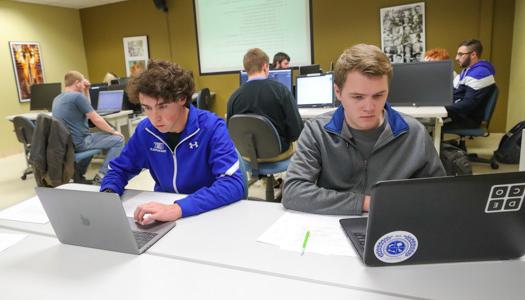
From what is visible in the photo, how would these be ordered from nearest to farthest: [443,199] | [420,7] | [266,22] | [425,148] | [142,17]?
[443,199] < [425,148] < [420,7] < [266,22] < [142,17]

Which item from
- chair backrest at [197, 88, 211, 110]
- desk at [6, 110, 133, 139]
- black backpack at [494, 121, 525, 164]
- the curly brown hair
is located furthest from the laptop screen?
black backpack at [494, 121, 525, 164]

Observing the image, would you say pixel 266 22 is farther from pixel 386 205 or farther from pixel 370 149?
pixel 386 205

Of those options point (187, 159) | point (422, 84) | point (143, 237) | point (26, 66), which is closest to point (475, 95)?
point (422, 84)

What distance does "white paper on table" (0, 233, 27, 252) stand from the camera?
1.15m

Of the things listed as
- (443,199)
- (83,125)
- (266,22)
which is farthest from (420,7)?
(443,199)

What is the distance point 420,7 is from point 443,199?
5271 mm

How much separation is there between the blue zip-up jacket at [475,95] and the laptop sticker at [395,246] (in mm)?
3165

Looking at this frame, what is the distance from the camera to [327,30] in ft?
19.1

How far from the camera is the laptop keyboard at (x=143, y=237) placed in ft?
3.56

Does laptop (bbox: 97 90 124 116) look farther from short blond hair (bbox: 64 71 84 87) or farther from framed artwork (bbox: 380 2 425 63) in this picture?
framed artwork (bbox: 380 2 425 63)

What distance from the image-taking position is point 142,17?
7000 millimetres

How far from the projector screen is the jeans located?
3228 millimetres

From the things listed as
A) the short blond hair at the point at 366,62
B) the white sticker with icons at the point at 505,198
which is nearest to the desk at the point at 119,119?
the short blond hair at the point at 366,62

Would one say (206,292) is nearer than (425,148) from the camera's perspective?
Yes
